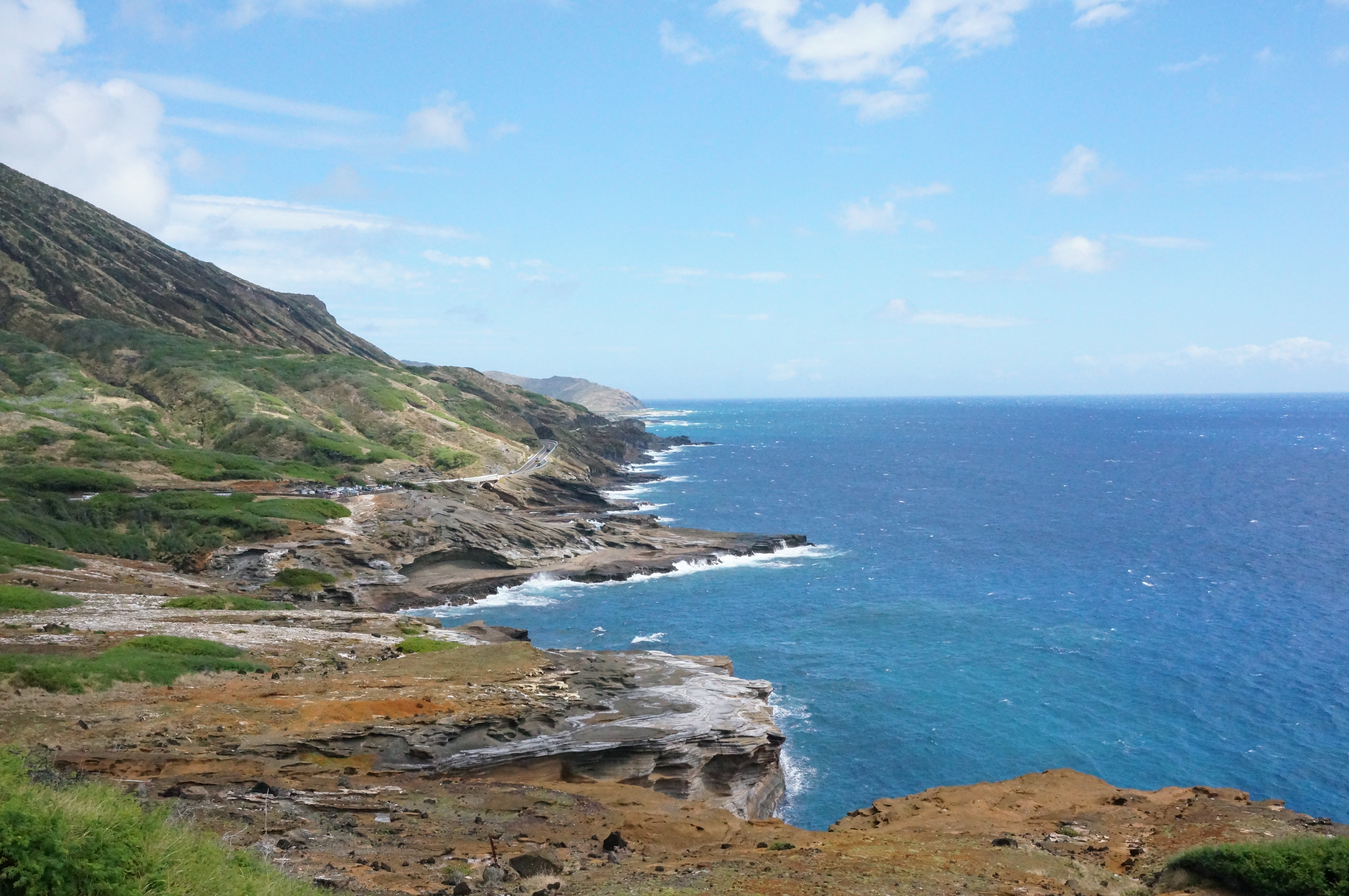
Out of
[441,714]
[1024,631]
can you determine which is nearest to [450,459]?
[1024,631]

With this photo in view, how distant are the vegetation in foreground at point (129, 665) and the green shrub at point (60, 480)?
40806 millimetres

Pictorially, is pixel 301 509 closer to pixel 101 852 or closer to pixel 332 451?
pixel 332 451

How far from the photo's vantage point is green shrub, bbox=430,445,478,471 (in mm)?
105500

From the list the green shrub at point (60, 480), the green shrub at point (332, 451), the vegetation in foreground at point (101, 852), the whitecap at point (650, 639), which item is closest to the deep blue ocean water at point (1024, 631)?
the whitecap at point (650, 639)

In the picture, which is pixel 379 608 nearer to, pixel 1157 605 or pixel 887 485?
pixel 1157 605

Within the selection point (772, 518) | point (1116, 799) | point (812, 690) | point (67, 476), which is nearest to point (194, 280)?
point (67, 476)

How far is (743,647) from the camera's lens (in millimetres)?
53375

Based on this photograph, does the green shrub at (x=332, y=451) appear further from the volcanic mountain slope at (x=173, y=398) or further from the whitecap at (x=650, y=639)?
the whitecap at (x=650, y=639)

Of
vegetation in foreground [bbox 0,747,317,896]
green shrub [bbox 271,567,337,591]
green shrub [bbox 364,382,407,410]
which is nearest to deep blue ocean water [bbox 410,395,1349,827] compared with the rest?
green shrub [bbox 271,567,337,591]

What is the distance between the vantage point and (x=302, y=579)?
5431 centimetres

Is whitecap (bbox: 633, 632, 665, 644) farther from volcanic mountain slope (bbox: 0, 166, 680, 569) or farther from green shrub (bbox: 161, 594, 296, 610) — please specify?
volcanic mountain slope (bbox: 0, 166, 680, 569)

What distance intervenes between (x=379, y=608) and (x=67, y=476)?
26739 millimetres

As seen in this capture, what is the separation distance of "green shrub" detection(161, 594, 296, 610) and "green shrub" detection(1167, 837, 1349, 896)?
37965 millimetres

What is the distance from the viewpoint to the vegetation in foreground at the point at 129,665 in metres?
22.2
